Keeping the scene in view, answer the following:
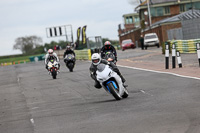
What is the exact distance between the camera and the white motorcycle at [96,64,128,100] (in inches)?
510

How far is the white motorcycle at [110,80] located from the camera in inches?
510

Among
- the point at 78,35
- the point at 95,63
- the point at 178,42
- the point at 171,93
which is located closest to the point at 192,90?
the point at 171,93

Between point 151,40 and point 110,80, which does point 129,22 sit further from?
point 110,80

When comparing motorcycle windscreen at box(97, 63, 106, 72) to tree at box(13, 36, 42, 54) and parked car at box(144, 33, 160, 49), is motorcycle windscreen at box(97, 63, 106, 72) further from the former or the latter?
tree at box(13, 36, 42, 54)

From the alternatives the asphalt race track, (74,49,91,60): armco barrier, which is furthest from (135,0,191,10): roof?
the asphalt race track

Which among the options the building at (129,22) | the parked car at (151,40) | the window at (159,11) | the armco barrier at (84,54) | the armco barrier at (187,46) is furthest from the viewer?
the building at (129,22)

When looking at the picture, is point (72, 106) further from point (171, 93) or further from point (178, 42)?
point (178, 42)

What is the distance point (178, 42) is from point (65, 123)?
29.2 metres

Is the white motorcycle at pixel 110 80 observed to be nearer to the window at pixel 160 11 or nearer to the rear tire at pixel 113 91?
the rear tire at pixel 113 91

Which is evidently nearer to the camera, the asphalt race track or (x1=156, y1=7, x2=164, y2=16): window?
the asphalt race track

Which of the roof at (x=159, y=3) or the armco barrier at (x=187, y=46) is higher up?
the roof at (x=159, y=3)

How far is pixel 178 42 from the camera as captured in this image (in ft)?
125

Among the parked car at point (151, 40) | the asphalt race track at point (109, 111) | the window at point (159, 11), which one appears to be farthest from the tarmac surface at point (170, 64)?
the window at point (159, 11)

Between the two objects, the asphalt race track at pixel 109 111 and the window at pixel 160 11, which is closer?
the asphalt race track at pixel 109 111
